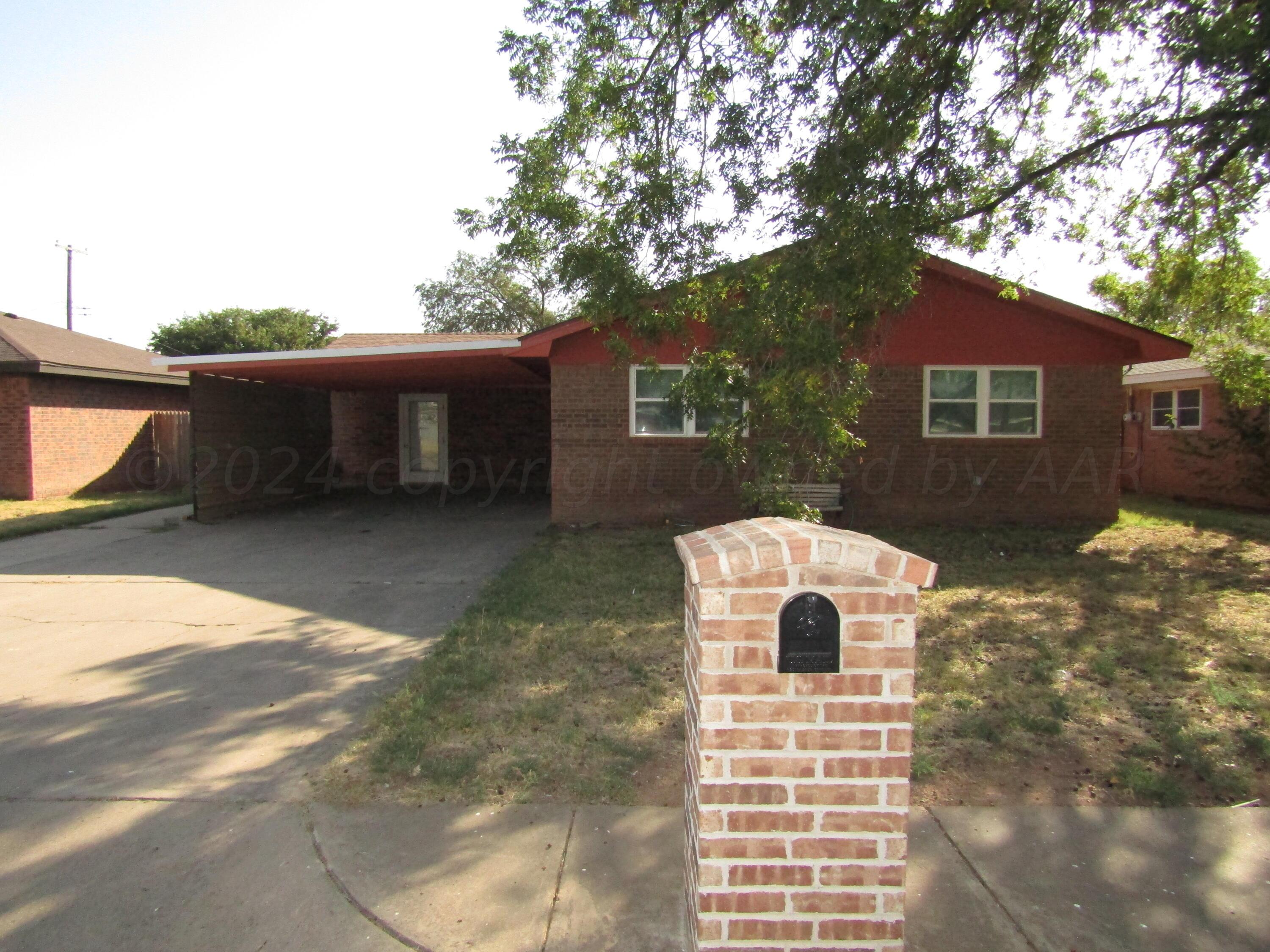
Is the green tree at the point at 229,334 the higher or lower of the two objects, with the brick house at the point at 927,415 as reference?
higher

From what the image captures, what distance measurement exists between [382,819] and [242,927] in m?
0.77

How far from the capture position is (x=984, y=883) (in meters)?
3.26

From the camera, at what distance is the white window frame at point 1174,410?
16391mm

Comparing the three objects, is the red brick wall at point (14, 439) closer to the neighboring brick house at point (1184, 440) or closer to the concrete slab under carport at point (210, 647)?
the concrete slab under carport at point (210, 647)

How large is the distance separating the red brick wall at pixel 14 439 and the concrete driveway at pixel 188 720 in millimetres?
5739

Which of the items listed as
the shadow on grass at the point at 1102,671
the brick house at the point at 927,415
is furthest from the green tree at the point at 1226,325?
the shadow on grass at the point at 1102,671

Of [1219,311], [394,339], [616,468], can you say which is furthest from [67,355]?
[1219,311]

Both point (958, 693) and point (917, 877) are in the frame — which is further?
point (958, 693)

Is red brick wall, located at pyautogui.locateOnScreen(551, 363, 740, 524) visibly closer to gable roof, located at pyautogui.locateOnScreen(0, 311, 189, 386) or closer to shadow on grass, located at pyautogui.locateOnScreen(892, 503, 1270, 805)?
shadow on grass, located at pyautogui.locateOnScreen(892, 503, 1270, 805)

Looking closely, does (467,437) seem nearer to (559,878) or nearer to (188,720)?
(188,720)

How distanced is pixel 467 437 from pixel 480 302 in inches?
1117

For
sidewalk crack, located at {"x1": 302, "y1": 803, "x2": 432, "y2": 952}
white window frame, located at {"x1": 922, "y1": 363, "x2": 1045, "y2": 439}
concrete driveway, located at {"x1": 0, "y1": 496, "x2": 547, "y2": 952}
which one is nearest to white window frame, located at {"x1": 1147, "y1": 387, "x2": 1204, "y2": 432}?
white window frame, located at {"x1": 922, "y1": 363, "x2": 1045, "y2": 439}

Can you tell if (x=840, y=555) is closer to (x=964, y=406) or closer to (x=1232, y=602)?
(x=1232, y=602)

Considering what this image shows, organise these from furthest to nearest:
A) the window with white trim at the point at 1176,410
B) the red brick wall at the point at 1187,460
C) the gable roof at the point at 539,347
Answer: the window with white trim at the point at 1176,410 → the red brick wall at the point at 1187,460 → the gable roof at the point at 539,347
